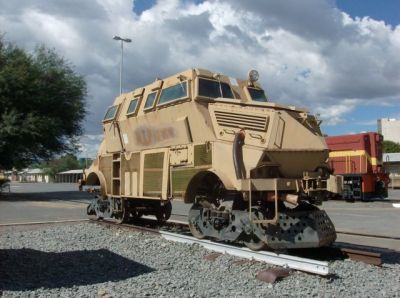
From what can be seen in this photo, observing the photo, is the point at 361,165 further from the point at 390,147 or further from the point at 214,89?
the point at 390,147

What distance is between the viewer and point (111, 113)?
567 inches

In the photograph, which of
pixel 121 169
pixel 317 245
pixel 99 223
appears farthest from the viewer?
pixel 99 223

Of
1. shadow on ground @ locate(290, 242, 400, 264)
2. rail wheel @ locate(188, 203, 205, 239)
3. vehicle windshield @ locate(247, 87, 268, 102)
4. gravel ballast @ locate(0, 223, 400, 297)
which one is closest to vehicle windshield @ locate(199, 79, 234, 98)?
vehicle windshield @ locate(247, 87, 268, 102)

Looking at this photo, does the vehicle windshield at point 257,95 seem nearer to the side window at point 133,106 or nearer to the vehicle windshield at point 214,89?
the vehicle windshield at point 214,89

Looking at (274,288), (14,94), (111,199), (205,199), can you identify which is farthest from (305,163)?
(14,94)

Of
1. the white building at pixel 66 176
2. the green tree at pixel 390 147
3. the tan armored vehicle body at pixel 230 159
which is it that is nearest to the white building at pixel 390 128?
the green tree at pixel 390 147

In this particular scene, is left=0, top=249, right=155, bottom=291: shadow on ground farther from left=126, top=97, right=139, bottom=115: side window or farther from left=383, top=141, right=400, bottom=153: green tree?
left=383, top=141, right=400, bottom=153: green tree

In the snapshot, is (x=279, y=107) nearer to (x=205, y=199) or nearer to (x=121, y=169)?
(x=205, y=199)

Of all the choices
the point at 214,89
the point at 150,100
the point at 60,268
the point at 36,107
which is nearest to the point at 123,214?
the point at 150,100

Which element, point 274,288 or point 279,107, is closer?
point 274,288

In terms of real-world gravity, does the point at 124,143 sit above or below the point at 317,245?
above

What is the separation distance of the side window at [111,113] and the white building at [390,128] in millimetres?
87992

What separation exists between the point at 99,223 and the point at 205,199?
5.37 metres

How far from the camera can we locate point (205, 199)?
10406 mm
